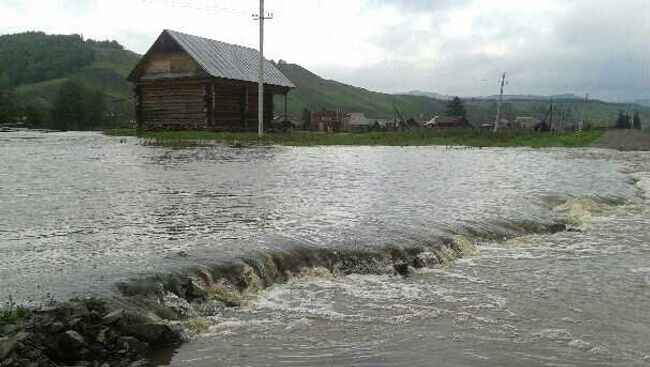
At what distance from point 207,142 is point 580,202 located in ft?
82.3

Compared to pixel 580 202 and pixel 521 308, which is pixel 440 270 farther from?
pixel 580 202

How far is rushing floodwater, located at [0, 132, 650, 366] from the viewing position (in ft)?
22.0

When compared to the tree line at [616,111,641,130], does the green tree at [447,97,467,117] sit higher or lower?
higher

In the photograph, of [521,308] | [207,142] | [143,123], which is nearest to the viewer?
[521,308]

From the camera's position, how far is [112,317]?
20.6 ft

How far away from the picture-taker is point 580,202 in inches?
711

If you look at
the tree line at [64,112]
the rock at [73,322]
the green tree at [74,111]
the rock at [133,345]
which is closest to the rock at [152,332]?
the rock at [133,345]

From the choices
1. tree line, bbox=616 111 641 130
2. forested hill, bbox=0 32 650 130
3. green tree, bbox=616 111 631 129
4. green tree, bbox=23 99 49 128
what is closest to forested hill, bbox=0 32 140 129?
forested hill, bbox=0 32 650 130

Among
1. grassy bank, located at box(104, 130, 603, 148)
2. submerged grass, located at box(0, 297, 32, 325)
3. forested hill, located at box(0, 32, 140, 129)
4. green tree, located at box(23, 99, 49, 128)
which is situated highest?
forested hill, located at box(0, 32, 140, 129)

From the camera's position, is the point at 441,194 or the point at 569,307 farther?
the point at 441,194

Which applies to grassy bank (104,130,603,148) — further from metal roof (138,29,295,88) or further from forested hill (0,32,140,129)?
forested hill (0,32,140,129)

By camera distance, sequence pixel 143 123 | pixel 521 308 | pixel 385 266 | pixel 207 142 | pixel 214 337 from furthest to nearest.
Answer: pixel 143 123 → pixel 207 142 → pixel 385 266 → pixel 521 308 → pixel 214 337

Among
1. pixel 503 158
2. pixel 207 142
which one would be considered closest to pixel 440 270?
pixel 503 158

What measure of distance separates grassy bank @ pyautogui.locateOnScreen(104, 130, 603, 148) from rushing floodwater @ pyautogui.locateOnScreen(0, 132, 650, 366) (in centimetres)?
1892
